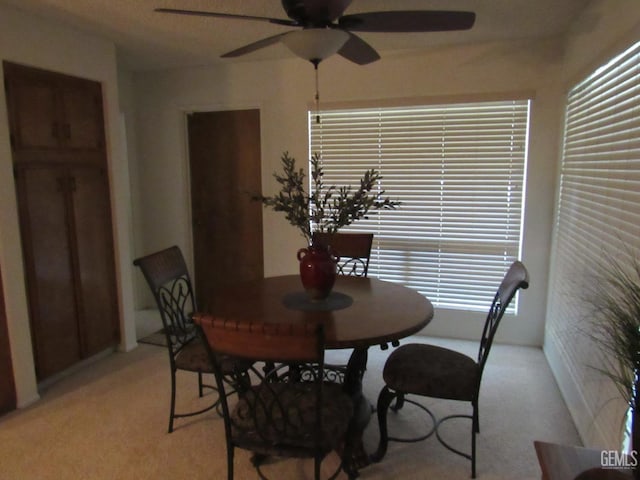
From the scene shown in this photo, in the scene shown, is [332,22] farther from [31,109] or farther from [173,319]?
[31,109]

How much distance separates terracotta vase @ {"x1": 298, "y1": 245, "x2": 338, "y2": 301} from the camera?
220 cm

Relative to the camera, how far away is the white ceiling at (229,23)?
99.9 inches

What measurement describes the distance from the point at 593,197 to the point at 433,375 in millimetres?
1328

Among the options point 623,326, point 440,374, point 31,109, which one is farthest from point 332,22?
point 31,109

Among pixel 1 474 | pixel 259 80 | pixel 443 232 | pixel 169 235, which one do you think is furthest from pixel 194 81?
pixel 1 474

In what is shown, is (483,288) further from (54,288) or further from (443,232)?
(54,288)

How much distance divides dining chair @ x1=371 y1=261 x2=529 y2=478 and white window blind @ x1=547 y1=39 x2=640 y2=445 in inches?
19.4

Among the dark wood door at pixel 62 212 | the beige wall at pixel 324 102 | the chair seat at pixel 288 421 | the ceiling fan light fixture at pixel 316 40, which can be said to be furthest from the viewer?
the beige wall at pixel 324 102

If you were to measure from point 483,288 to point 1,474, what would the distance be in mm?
3353

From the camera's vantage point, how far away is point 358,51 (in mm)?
2277

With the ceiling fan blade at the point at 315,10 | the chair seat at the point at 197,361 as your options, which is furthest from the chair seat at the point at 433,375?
the ceiling fan blade at the point at 315,10

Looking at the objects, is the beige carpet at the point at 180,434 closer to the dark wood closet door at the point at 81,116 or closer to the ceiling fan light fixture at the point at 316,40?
the dark wood closet door at the point at 81,116

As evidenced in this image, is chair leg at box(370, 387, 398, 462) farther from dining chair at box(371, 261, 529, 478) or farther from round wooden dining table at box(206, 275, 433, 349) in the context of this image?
round wooden dining table at box(206, 275, 433, 349)

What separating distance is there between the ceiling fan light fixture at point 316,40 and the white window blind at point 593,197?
126cm
